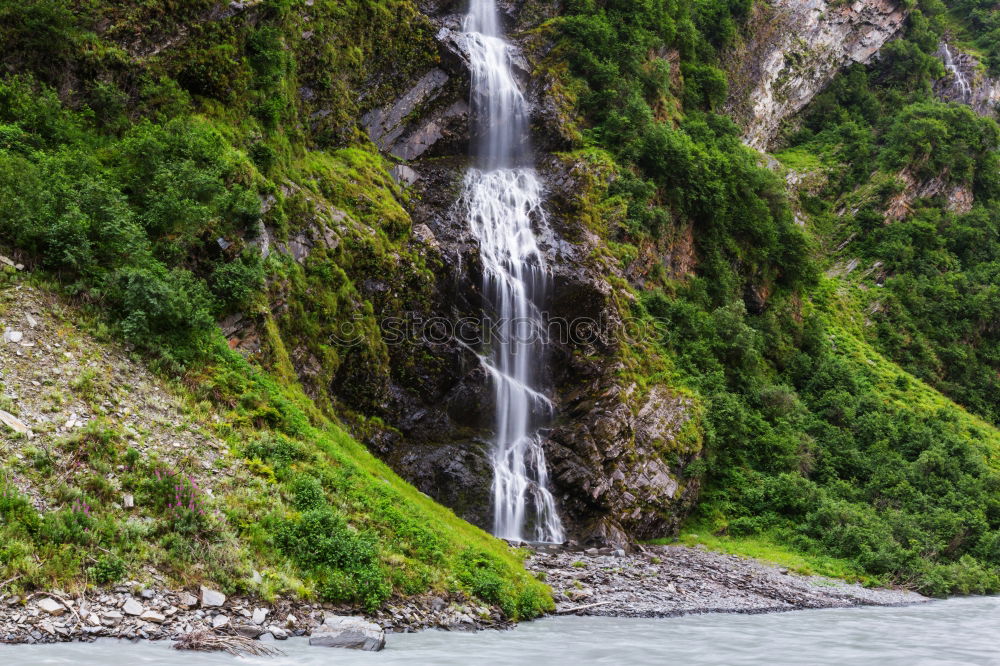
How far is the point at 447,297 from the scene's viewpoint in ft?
79.6

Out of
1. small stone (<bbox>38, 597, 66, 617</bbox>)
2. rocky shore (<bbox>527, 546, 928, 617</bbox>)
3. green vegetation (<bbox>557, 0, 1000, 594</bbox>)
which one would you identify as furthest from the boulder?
green vegetation (<bbox>557, 0, 1000, 594</bbox>)

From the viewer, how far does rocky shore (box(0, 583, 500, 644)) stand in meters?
7.62

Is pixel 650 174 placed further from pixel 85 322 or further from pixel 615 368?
pixel 85 322

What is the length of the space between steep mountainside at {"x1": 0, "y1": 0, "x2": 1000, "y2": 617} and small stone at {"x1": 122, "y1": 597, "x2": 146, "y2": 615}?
0.49m

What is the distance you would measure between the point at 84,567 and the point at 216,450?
11.3 ft

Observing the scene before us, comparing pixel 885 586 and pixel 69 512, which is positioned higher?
pixel 69 512

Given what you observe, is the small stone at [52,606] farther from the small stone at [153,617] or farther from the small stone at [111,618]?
the small stone at [153,617]

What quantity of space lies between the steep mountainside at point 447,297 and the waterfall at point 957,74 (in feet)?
38.6

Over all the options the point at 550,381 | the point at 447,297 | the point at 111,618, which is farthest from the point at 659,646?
the point at 447,297

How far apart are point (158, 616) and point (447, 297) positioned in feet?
55.0

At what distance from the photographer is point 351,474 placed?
537 inches

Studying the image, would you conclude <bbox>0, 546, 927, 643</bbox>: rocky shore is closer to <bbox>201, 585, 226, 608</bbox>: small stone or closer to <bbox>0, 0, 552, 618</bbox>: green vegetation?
<bbox>201, 585, 226, 608</bbox>: small stone

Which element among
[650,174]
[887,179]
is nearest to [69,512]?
[650,174]

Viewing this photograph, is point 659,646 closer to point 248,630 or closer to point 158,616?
point 248,630
